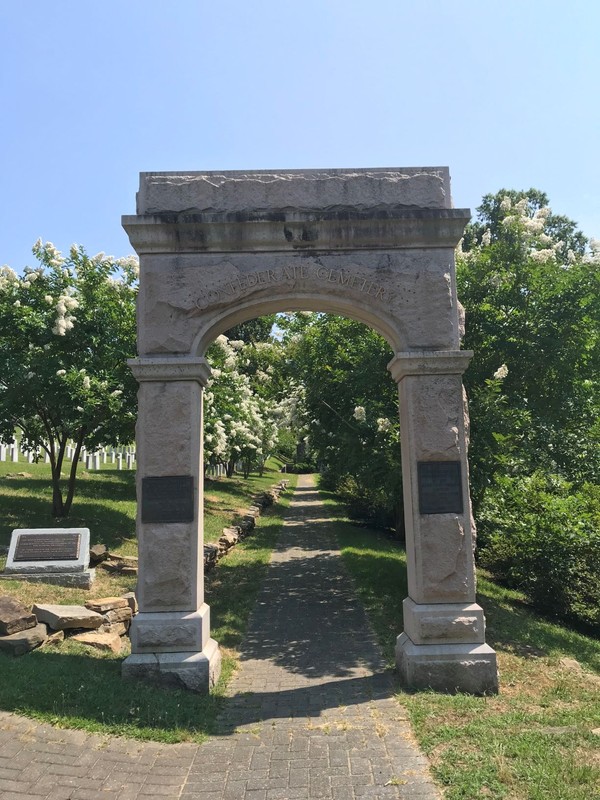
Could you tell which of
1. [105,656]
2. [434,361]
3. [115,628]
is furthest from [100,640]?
[434,361]

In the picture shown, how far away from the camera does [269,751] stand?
4.28 m

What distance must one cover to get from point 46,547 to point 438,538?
5.93m

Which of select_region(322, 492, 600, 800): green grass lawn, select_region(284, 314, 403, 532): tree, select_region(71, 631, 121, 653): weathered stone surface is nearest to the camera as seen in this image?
select_region(322, 492, 600, 800): green grass lawn

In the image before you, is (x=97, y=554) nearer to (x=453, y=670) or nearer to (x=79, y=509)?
(x=79, y=509)

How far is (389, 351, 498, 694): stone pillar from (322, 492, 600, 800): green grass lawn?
12.3 inches

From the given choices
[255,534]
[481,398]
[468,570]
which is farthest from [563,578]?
[255,534]

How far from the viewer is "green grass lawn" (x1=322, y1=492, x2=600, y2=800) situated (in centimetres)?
365

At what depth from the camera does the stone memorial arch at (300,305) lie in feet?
18.6

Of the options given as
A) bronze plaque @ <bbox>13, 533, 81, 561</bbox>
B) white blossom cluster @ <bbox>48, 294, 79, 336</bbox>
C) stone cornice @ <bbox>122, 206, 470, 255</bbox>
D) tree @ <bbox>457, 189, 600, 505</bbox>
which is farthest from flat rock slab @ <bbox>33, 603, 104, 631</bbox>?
white blossom cluster @ <bbox>48, 294, 79, 336</bbox>

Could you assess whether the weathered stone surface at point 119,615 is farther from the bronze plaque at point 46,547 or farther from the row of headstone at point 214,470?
the row of headstone at point 214,470

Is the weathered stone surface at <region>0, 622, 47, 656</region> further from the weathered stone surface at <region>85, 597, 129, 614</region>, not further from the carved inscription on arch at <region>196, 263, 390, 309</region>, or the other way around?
the carved inscription on arch at <region>196, 263, 390, 309</region>

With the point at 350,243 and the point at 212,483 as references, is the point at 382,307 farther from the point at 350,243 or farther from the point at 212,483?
the point at 212,483

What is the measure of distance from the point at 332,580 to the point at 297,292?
6.34 m

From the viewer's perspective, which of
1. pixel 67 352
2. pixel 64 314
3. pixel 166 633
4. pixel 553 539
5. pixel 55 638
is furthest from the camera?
pixel 67 352
